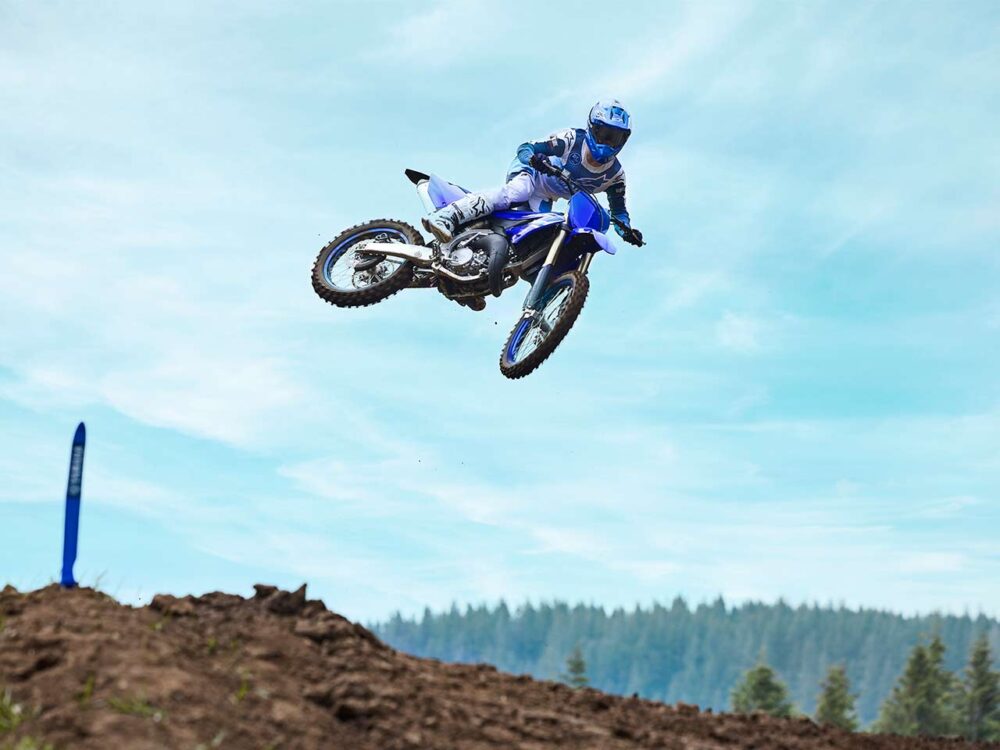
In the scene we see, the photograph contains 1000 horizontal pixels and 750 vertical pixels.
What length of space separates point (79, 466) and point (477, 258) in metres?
8.92

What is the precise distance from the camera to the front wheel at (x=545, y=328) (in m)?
16.5

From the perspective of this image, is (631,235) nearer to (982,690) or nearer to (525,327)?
(525,327)

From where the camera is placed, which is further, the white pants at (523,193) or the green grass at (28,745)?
the white pants at (523,193)

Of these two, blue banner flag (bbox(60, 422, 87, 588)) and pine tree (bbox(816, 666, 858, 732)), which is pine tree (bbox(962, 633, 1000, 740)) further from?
blue banner flag (bbox(60, 422, 87, 588))

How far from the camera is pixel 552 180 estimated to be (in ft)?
61.0

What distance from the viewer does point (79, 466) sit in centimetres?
1008

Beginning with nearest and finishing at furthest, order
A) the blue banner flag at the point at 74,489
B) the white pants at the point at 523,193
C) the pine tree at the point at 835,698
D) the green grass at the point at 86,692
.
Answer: the green grass at the point at 86,692 < the blue banner flag at the point at 74,489 < the white pants at the point at 523,193 < the pine tree at the point at 835,698

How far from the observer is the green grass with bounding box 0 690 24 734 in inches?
306

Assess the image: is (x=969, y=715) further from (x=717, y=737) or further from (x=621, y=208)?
(x=717, y=737)

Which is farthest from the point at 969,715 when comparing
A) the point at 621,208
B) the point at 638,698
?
the point at 638,698

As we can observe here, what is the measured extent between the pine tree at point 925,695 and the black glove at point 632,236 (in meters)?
55.0

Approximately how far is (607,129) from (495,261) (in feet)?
7.77

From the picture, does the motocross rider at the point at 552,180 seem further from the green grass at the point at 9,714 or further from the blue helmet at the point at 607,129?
the green grass at the point at 9,714

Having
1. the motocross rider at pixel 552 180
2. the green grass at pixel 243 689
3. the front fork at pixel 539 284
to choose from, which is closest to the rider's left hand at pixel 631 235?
the motocross rider at pixel 552 180
